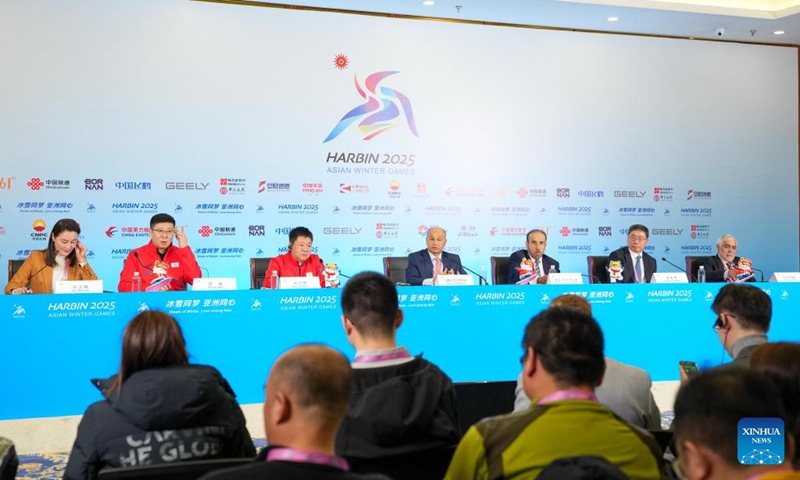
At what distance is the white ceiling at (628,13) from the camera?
7.19m

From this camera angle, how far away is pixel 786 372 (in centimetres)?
144

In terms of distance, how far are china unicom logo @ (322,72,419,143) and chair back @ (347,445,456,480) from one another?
5.67 metres

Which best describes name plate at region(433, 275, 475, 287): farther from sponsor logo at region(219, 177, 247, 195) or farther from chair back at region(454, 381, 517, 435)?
sponsor logo at region(219, 177, 247, 195)

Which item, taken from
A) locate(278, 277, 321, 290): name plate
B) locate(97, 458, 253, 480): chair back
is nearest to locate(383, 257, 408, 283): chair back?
locate(278, 277, 321, 290): name plate

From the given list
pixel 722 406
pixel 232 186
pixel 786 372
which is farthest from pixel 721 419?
pixel 232 186

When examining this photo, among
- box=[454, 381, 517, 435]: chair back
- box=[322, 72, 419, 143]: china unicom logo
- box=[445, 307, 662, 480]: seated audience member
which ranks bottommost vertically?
box=[454, 381, 517, 435]: chair back

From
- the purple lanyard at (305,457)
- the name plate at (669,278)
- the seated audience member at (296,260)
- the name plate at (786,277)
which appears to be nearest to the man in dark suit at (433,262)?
the seated audience member at (296,260)

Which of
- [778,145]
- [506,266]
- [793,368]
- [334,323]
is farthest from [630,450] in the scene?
[778,145]

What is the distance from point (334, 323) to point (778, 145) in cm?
611

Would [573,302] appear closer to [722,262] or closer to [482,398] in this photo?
[482,398]

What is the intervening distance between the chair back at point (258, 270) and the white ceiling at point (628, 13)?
2.57 meters

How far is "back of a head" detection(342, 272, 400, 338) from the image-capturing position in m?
2.20

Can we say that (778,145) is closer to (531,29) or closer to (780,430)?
(531,29)

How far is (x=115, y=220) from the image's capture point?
263 inches
